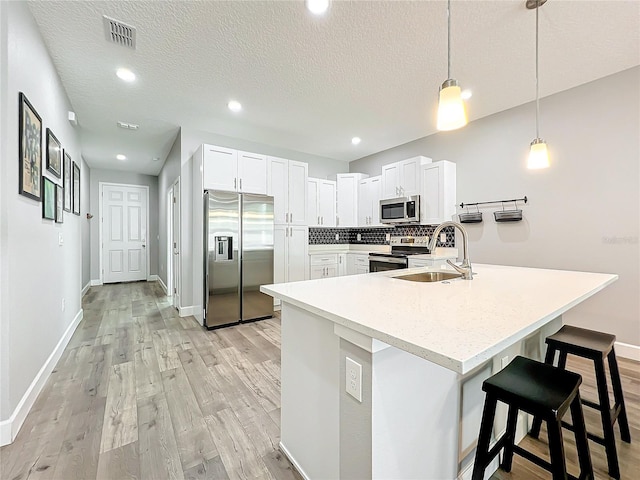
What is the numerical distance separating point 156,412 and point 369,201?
419cm

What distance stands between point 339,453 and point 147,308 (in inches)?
174

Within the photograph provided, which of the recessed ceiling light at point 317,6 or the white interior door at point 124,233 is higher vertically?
the recessed ceiling light at point 317,6

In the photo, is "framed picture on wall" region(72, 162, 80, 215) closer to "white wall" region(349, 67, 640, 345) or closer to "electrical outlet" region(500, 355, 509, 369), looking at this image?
"electrical outlet" region(500, 355, 509, 369)

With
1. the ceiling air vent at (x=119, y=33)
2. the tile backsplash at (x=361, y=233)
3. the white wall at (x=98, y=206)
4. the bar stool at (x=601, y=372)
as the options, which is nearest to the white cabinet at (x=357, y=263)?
the tile backsplash at (x=361, y=233)

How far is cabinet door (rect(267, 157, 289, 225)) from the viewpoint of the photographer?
415cm

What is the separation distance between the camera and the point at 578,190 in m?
2.88

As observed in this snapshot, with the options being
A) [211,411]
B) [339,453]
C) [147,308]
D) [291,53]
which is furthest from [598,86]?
[147,308]

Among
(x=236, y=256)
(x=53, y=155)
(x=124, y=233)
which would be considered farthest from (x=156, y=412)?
(x=124, y=233)

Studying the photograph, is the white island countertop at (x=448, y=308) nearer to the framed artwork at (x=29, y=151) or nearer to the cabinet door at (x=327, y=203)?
the framed artwork at (x=29, y=151)

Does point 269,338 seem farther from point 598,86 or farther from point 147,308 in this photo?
point 598,86

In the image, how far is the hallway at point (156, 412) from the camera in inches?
56.4

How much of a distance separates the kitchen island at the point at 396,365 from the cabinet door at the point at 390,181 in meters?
3.11

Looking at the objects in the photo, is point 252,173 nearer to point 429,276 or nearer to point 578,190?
point 429,276

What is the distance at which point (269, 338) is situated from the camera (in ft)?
10.5
